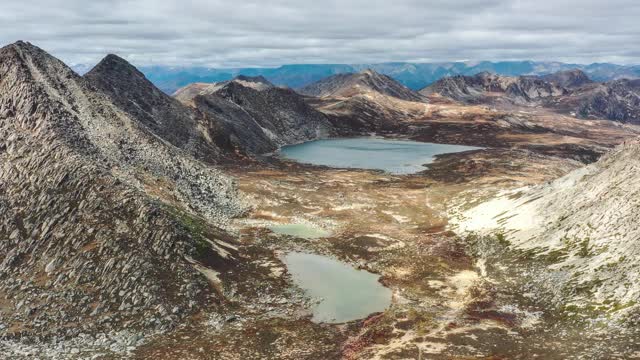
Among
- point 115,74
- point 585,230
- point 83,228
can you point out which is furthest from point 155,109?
point 585,230

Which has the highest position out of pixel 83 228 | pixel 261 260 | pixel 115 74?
pixel 115 74

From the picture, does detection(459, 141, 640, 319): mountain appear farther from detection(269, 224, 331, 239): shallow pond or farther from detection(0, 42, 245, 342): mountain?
detection(0, 42, 245, 342): mountain

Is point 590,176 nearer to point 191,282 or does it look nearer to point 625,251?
point 625,251

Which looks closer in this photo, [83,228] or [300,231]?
[83,228]

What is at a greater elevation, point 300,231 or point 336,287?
point 300,231

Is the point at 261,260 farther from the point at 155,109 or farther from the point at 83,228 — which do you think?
the point at 155,109

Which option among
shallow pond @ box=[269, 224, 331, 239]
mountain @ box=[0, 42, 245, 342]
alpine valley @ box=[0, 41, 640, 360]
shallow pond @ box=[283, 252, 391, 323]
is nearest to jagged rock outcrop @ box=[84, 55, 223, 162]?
alpine valley @ box=[0, 41, 640, 360]

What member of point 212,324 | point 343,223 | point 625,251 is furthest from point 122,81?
point 625,251

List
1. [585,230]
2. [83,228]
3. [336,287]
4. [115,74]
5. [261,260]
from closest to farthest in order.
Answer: [83,228]
[336,287]
[585,230]
[261,260]
[115,74]
